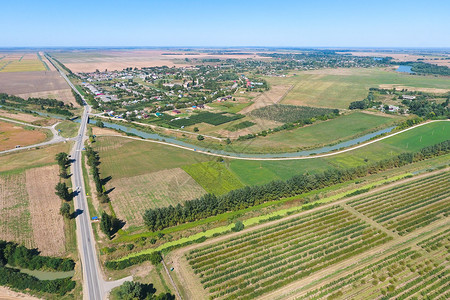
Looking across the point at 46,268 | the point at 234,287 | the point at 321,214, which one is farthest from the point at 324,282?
the point at 46,268

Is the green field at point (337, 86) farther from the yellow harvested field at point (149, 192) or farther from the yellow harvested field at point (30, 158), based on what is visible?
the yellow harvested field at point (30, 158)

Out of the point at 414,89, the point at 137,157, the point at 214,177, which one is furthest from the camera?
the point at 414,89

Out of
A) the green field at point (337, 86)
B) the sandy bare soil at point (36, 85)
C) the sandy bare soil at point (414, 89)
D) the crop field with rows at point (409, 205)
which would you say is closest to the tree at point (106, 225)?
the crop field with rows at point (409, 205)

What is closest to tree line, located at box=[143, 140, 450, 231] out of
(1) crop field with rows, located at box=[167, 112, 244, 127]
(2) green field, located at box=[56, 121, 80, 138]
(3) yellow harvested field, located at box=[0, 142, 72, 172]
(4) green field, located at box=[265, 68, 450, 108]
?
(3) yellow harvested field, located at box=[0, 142, 72, 172]

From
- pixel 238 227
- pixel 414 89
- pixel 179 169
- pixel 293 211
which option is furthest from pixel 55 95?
pixel 414 89

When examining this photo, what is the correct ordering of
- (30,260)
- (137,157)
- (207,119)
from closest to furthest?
1. (30,260)
2. (137,157)
3. (207,119)

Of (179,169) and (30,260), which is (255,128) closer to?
(179,169)
